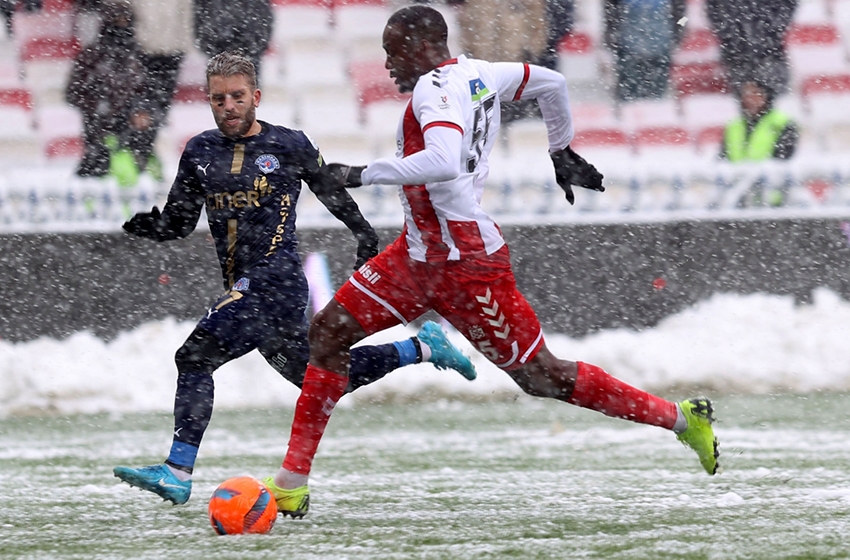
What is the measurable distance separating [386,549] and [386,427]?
12.5 ft

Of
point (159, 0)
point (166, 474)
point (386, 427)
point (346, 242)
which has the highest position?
point (159, 0)

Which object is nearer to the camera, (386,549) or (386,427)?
(386,549)

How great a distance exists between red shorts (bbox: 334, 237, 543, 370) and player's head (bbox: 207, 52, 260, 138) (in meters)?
0.78

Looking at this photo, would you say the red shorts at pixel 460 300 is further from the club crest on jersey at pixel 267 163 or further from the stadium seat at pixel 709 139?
the stadium seat at pixel 709 139

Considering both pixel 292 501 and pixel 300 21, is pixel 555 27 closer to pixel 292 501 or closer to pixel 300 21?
pixel 300 21

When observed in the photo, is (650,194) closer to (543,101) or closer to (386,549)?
(543,101)

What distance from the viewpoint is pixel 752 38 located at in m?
10.2

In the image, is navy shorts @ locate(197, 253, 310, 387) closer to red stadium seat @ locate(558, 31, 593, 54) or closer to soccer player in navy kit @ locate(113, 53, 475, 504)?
soccer player in navy kit @ locate(113, 53, 475, 504)

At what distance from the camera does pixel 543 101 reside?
183 inches

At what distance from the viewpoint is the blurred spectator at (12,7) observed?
1064 centimetres

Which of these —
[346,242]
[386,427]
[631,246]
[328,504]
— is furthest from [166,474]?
[631,246]

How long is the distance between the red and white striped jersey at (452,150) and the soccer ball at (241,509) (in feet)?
3.06

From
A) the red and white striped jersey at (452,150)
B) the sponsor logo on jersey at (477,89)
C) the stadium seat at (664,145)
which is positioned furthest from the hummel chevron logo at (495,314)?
the stadium seat at (664,145)

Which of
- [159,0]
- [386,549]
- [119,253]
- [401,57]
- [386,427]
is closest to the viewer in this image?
[386,549]
